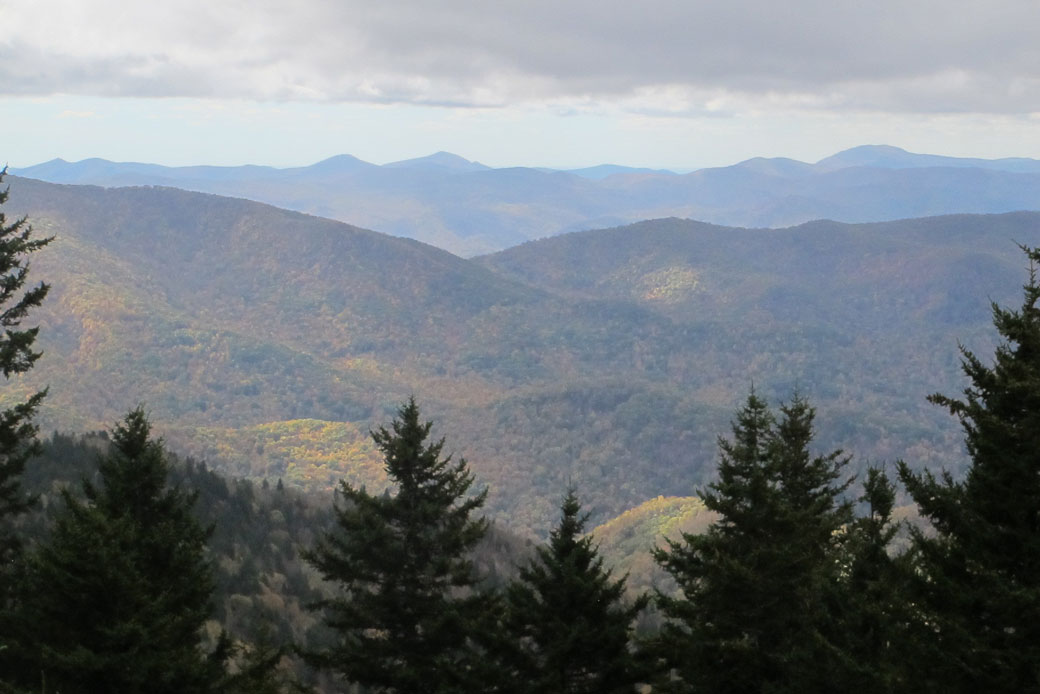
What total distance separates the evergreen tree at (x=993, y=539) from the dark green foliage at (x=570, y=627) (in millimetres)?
6352

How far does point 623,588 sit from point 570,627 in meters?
1.16

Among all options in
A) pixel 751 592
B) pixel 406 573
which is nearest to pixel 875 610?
pixel 751 592

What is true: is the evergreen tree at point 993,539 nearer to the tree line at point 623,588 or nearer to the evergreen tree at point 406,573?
the tree line at point 623,588

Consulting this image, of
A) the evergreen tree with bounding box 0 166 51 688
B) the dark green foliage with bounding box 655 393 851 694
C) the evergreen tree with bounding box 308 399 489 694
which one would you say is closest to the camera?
the dark green foliage with bounding box 655 393 851 694

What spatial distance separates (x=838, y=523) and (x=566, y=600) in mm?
5398

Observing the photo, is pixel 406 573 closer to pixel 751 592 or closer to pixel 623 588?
pixel 623 588

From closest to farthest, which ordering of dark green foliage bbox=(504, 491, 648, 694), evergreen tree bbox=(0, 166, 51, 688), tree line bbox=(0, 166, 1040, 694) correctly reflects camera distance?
tree line bbox=(0, 166, 1040, 694) → dark green foliage bbox=(504, 491, 648, 694) → evergreen tree bbox=(0, 166, 51, 688)

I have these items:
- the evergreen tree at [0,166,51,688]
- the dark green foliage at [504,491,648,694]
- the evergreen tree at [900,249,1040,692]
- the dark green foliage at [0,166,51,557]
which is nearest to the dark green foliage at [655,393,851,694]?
the dark green foliage at [504,491,648,694]

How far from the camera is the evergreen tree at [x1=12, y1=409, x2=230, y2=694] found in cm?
1458

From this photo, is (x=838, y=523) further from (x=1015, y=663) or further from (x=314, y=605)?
(x=314, y=605)

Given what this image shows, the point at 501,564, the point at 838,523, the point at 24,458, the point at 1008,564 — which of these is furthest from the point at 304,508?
the point at 1008,564

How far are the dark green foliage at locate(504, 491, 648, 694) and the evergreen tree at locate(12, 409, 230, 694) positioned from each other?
4.99 meters

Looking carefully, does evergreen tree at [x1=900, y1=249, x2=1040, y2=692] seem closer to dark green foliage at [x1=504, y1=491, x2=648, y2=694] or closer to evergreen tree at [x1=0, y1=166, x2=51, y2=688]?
dark green foliage at [x1=504, y1=491, x2=648, y2=694]

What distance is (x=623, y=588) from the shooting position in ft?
58.3
